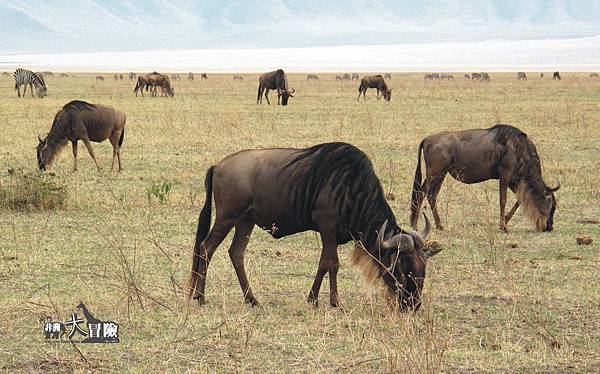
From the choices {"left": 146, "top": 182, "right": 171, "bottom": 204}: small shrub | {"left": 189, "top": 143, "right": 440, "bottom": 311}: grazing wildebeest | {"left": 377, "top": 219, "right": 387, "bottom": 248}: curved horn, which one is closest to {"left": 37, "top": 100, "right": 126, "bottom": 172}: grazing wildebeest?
{"left": 146, "top": 182, "right": 171, "bottom": 204}: small shrub

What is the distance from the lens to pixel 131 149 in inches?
804

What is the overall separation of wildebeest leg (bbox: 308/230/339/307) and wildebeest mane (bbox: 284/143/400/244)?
5.4 inches

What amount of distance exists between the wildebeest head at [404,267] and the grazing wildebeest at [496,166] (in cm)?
412

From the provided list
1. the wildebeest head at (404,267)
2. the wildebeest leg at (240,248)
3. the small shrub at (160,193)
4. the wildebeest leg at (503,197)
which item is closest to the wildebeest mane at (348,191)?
the wildebeest head at (404,267)

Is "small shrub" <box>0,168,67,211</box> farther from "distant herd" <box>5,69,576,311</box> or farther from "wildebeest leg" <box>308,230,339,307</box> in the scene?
"wildebeest leg" <box>308,230,339,307</box>

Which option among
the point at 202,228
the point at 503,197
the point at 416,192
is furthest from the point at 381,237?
the point at 503,197

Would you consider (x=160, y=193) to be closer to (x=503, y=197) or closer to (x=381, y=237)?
(x=503, y=197)

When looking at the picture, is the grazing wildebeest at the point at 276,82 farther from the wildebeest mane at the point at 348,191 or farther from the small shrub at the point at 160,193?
the wildebeest mane at the point at 348,191

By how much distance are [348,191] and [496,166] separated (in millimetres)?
4670

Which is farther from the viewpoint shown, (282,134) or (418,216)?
(282,134)

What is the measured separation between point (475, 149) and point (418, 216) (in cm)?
106

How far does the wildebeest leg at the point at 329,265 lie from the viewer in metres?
8.12

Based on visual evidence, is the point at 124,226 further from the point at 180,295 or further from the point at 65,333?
the point at 65,333

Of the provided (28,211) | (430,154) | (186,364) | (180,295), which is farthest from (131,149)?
(186,364)
